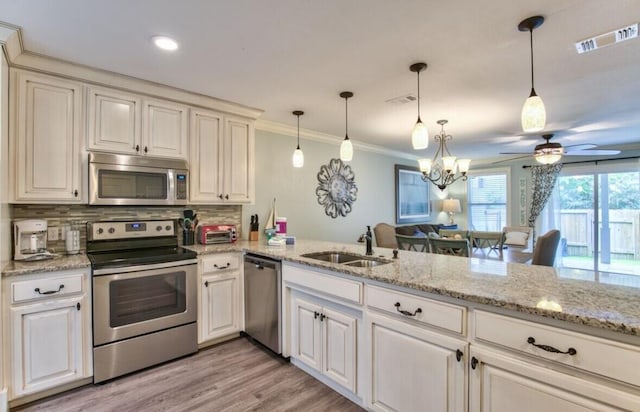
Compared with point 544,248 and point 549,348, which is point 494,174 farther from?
point 549,348

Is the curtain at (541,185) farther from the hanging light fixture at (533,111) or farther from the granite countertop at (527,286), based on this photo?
the hanging light fixture at (533,111)

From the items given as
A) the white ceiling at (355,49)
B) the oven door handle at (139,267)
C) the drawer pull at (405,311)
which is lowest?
the drawer pull at (405,311)

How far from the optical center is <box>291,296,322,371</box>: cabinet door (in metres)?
2.25

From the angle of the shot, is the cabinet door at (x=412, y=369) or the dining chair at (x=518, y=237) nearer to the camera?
the cabinet door at (x=412, y=369)

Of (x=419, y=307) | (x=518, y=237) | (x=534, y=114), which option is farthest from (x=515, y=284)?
(x=518, y=237)

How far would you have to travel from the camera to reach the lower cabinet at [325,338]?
2.02 metres

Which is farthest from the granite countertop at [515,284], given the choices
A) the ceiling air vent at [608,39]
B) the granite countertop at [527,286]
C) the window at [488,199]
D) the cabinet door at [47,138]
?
the window at [488,199]

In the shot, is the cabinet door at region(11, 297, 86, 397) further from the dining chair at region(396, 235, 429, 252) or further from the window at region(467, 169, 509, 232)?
the window at region(467, 169, 509, 232)

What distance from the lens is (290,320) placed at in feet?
8.28

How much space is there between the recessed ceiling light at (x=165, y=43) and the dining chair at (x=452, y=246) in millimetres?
2706

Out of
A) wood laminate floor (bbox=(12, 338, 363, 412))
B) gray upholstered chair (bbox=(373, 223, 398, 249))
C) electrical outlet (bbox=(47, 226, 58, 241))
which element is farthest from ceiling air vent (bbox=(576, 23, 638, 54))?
electrical outlet (bbox=(47, 226, 58, 241))

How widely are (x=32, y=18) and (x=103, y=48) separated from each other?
38 cm

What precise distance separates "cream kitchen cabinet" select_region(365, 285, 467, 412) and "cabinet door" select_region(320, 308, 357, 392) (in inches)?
6.3

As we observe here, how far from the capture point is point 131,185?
8.85 ft
